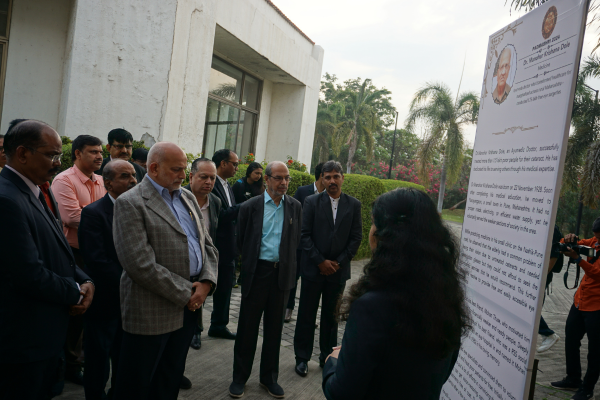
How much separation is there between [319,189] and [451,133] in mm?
23841

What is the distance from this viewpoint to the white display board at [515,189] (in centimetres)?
245

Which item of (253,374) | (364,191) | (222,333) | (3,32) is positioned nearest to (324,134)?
(364,191)

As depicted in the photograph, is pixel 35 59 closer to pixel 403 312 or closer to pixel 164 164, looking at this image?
pixel 164 164

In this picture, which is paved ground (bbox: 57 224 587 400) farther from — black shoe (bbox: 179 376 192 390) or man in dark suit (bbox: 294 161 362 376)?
man in dark suit (bbox: 294 161 362 376)

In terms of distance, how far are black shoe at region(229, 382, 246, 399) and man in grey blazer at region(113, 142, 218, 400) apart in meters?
0.98

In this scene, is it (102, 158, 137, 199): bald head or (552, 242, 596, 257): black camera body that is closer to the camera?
(102, 158, 137, 199): bald head

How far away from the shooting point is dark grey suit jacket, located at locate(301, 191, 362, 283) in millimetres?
4758

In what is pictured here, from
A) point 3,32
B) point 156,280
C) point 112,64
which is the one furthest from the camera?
point 3,32

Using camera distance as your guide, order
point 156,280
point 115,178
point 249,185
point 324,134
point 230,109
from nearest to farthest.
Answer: point 156,280 < point 115,178 < point 249,185 < point 230,109 < point 324,134

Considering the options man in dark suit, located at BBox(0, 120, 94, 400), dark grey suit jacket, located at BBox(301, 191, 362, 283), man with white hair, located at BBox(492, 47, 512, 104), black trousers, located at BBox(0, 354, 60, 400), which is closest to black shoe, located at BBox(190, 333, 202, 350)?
dark grey suit jacket, located at BBox(301, 191, 362, 283)

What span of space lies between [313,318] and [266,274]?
988 millimetres

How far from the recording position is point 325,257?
482 cm

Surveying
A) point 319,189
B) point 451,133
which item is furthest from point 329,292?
point 451,133

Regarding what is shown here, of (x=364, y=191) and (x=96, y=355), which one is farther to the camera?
(x=364, y=191)
